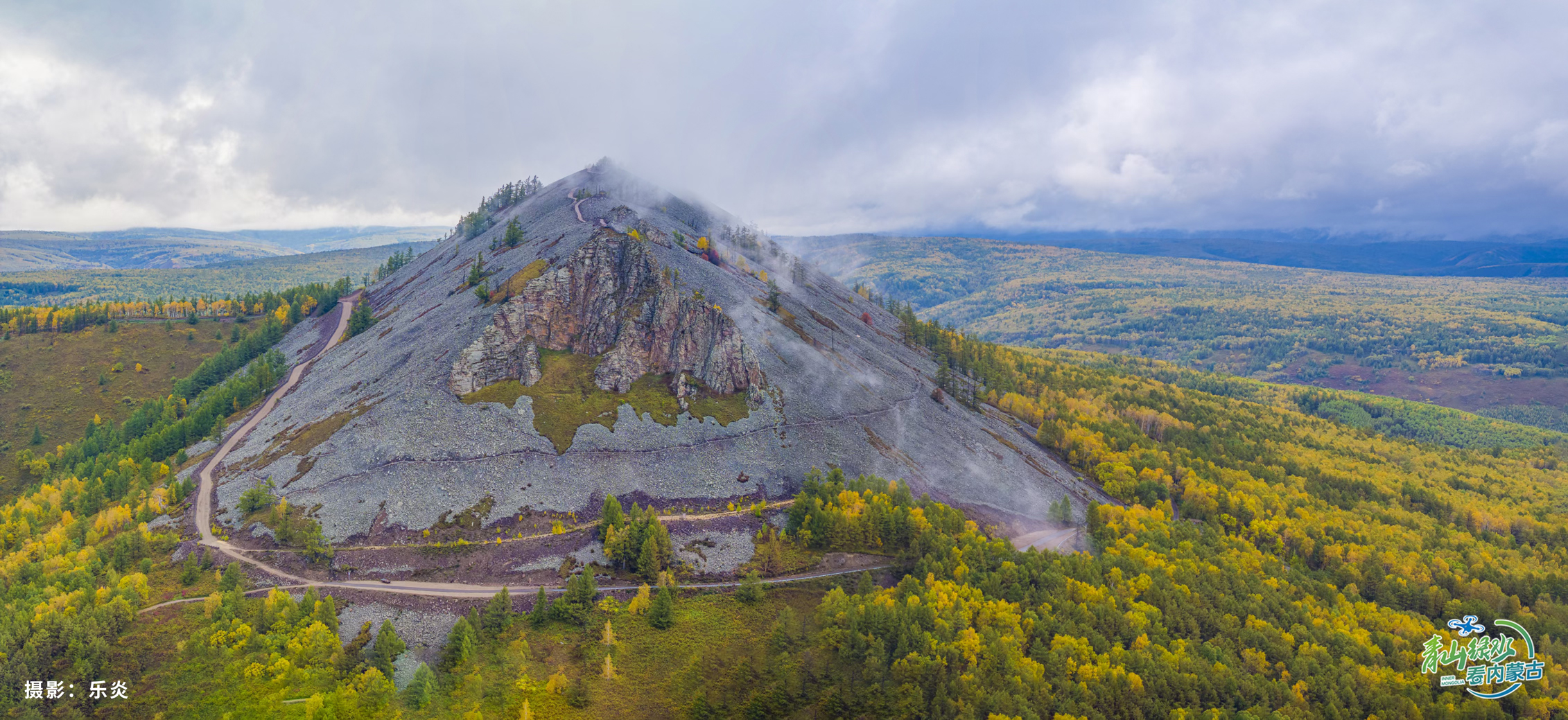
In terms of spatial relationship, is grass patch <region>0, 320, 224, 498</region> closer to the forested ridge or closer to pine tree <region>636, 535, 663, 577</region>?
the forested ridge

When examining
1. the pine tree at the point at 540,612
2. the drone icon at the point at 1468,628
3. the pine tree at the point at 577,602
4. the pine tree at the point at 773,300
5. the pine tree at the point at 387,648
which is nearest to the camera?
the pine tree at the point at 387,648

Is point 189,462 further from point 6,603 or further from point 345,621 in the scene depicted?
point 345,621

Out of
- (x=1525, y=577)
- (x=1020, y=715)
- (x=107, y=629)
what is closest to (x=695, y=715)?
(x=1020, y=715)

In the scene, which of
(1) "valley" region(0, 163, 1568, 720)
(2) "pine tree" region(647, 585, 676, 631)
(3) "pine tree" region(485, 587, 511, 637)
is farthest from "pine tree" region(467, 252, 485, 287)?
(2) "pine tree" region(647, 585, 676, 631)

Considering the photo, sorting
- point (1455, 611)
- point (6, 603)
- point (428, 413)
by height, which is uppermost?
point (428, 413)

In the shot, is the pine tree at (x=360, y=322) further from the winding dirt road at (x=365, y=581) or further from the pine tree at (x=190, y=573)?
the pine tree at (x=190, y=573)

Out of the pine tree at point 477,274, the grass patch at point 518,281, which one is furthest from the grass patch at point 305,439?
the pine tree at point 477,274
